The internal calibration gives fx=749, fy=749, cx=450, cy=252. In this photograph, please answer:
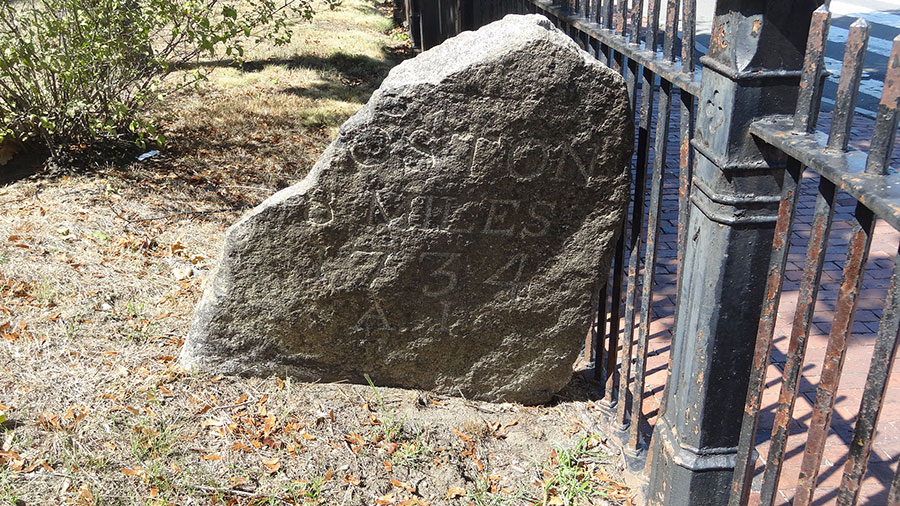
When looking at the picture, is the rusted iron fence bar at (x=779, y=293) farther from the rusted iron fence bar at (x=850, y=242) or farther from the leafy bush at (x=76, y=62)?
the leafy bush at (x=76, y=62)

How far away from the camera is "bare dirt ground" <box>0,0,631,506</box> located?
2738 millimetres

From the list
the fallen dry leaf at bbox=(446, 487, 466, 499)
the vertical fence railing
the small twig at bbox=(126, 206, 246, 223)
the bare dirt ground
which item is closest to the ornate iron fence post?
the vertical fence railing

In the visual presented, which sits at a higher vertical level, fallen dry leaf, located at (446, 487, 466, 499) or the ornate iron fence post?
the ornate iron fence post

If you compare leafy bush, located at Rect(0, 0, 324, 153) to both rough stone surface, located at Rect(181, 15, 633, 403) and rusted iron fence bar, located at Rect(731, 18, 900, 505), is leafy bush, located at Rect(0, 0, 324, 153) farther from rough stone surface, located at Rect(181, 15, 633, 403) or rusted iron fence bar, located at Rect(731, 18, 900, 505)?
rusted iron fence bar, located at Rect(731, 18, 900, 505)

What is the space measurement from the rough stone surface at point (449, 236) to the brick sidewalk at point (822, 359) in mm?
839

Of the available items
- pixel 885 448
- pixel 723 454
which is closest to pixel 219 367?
pixel 723 454

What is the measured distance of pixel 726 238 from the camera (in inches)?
76.5

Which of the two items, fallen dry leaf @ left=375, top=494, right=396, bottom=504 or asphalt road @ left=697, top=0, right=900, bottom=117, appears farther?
asphalt road @ left=697, top=0, right=900, bottom=117

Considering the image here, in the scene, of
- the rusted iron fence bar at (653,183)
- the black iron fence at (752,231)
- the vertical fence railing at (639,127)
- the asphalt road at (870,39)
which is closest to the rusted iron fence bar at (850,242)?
the black iron fence at (752,231)

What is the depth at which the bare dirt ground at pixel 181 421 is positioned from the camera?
274cm

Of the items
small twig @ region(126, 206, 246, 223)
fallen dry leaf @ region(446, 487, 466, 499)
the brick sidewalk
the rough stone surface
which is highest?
the rough stone surface

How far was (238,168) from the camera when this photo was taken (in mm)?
5965

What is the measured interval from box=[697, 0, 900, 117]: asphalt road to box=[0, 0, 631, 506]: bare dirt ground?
17.6ft

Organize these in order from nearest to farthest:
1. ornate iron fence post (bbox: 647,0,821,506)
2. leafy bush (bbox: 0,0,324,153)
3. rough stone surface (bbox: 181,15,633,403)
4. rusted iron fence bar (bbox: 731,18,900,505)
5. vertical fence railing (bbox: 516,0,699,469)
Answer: rusted iron fence bar (bbox: 731,18,900,505)
ornate iron fence post (bbox: 647,0,821,506)
vertical fence railing (bbox: 516,0,699,469)
rough stone surface (bbox: 181,15,633,403)
leafy bush (bbox: 0,0,324,153)
